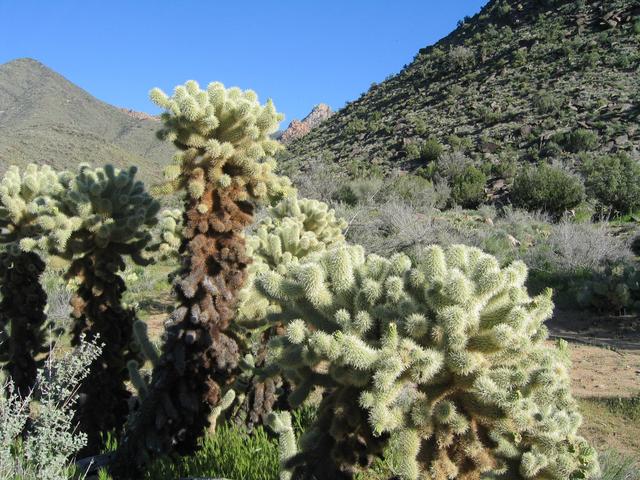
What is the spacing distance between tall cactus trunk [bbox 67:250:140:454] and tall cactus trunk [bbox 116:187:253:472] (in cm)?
69

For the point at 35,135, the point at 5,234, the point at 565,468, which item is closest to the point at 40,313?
the point at 5,234

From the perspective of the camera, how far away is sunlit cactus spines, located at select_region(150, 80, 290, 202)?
3.79 metres

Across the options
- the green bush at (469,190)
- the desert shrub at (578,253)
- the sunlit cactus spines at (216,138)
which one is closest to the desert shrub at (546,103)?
the green bush at (469,190)

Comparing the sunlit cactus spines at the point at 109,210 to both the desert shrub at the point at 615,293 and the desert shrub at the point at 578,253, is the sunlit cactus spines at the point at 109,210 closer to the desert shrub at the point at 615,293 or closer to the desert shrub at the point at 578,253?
the desert shrub at the point at 615,293

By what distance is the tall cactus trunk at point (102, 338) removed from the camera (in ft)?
14.1

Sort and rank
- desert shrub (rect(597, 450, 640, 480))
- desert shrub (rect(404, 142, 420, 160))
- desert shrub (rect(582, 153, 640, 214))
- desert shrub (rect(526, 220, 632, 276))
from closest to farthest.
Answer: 1. desert shrub (rect(597, 450, 640, 480))
2. desert shrub (rect(526, 220, 632, 276))
3. desert shrub (rect(582, 153, 640, 214))
4. desert shrub (rect(404, 142, 420, 160))

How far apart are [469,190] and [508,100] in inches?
432

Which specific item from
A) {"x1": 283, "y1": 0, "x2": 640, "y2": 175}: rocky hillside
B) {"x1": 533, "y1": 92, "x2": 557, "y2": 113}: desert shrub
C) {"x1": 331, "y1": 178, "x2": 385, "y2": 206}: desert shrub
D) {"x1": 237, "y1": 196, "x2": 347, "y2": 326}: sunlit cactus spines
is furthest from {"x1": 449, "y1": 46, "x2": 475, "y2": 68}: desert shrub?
{"x1": 237, "y1": 196, "x2": 347, "y2": 326}: sunlit cactus spines

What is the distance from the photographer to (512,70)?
33438mm

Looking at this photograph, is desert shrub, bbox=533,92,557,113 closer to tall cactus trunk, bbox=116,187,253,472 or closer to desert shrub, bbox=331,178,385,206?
desert shrub, bbox=331,178,385,206

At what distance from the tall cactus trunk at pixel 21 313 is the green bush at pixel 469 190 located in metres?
19.0

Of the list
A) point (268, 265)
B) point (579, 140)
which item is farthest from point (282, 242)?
point (579, 140)

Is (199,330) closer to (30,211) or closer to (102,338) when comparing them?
(102,338)

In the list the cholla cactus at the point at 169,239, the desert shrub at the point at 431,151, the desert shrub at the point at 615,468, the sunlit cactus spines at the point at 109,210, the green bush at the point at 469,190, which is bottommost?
the desert shrub at the point at 615,468
